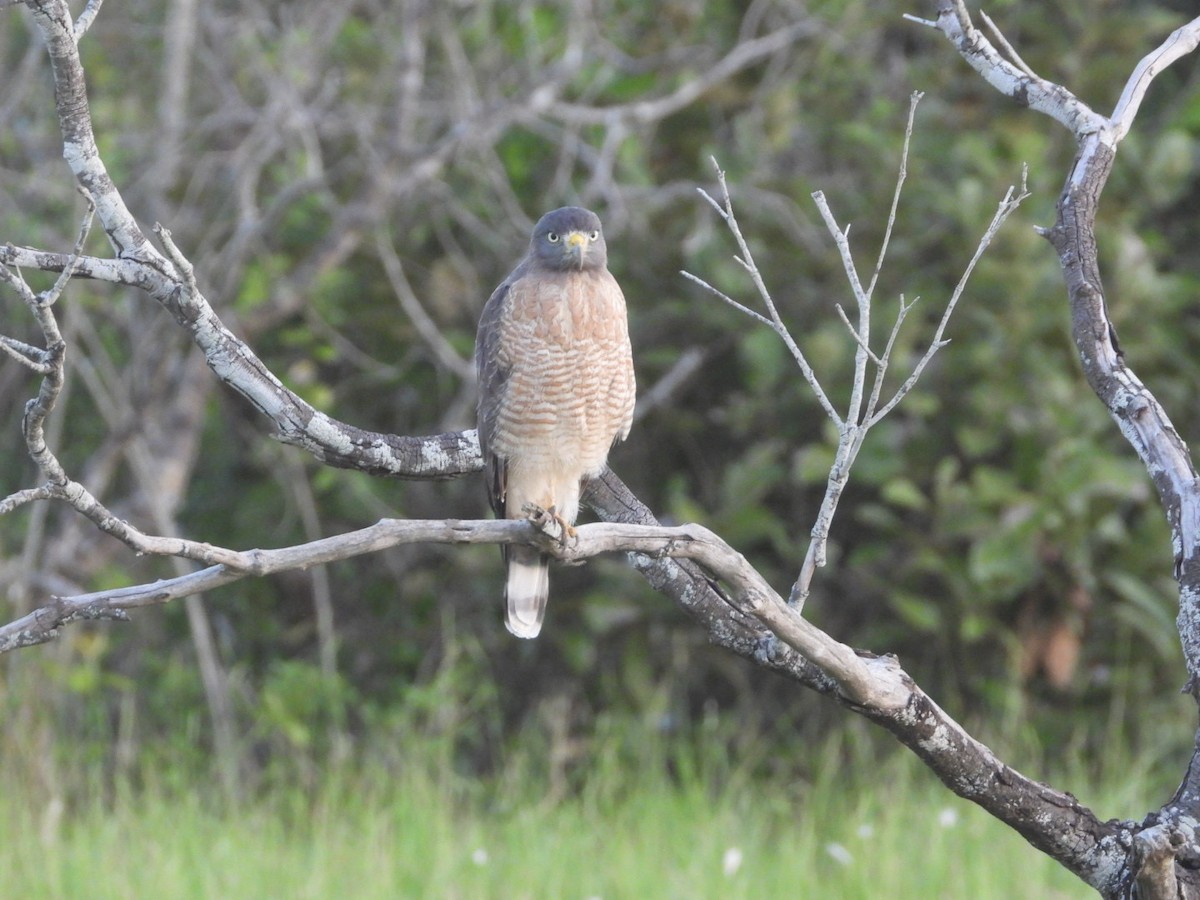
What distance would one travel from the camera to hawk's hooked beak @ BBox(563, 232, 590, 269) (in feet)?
11.8

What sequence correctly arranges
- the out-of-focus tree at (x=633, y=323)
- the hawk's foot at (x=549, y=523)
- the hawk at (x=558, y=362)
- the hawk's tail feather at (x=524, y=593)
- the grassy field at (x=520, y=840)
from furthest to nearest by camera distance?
the out-of-focus tree at (x=633, y=323) → the grassy field at (x=520, y=840) → the hawk's tail feather at (x=524, y=593) → the hawk at (x=558, y=362) → the hawk's foot at (x=549, y=523)

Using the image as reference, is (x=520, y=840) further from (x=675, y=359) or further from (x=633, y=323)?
(x=633, y=323)

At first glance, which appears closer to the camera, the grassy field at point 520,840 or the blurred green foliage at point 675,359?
the grassy field at point 520,840

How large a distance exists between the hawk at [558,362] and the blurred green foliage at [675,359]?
1589mm

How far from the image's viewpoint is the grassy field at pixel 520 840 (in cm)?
406

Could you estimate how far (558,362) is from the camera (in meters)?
3.56

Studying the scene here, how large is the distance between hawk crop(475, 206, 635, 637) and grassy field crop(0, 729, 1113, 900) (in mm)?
1223

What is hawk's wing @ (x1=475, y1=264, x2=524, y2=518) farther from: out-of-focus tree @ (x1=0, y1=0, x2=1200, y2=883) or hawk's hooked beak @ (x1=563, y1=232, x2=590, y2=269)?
out-of-focus tree @ (x1=0, y1=0, x2=1200, y2=883)

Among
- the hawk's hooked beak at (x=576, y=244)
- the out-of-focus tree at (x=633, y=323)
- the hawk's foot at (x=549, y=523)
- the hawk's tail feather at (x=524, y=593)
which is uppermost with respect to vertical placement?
the out-of-focus tree at (x=633, y=323)

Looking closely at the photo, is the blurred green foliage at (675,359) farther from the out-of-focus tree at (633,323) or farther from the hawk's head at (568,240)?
the hawk's head at (568,240)

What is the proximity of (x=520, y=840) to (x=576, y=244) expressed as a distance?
74.0 inches

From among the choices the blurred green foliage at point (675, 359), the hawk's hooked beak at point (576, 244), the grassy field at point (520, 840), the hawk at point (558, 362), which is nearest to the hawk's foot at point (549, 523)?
the hawk at point (558, 362)

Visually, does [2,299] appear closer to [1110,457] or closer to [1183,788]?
[1110,457]

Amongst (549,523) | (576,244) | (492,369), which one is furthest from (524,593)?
(549,523)
